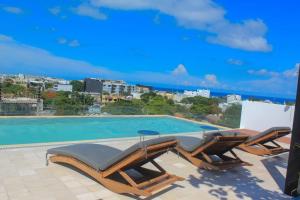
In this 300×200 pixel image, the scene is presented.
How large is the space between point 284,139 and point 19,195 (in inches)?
381

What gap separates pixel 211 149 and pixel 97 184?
251cm

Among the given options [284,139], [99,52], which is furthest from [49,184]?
[99,52]

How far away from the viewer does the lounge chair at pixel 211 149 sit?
582 cm

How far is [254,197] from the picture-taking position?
481 centimetres

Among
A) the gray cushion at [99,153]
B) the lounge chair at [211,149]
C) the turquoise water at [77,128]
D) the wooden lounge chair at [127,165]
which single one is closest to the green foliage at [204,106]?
the turquoise water at [77,128]

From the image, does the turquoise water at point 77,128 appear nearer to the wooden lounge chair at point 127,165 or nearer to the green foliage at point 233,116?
the green foliage at point 233,116

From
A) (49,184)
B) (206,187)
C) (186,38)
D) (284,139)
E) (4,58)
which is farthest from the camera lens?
(186,38)

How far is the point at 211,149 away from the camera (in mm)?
6191

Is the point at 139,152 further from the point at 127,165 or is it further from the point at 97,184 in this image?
the point at 97,184

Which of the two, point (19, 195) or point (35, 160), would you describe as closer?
point (19, 195)

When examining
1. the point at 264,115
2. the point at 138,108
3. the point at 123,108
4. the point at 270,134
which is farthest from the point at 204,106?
the point at 270,134

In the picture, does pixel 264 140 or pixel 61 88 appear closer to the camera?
pixel 264 140


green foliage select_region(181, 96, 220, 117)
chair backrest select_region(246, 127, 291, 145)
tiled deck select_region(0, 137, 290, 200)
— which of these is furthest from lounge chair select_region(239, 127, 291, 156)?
green foliage select_region(181, 96, 220, 117)

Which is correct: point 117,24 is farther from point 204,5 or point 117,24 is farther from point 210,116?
point 210,116
